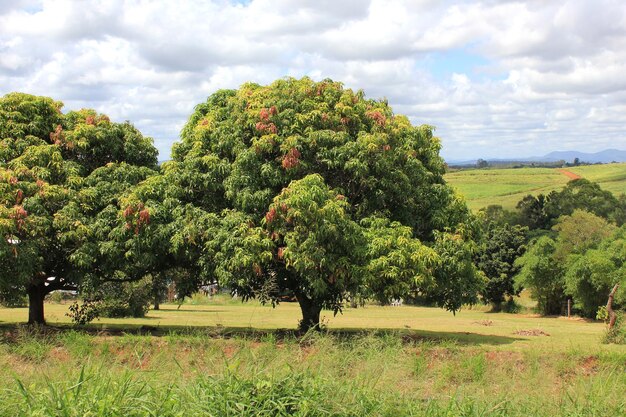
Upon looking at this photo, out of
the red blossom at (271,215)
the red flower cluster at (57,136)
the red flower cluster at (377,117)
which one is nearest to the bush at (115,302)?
the red flower cluster at (57,136)

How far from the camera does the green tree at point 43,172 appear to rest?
61.2 ft

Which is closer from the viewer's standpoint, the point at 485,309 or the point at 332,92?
the point at 332,92

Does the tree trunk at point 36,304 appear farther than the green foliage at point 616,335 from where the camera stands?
Yes

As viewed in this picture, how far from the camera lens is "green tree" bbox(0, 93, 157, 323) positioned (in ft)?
61.2

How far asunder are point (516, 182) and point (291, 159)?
121 meters

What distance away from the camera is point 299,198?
56.2 ft

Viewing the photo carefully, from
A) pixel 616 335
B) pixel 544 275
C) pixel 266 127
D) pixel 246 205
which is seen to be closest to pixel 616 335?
pixel 616 335

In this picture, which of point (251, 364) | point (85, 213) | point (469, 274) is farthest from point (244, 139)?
point (251, 364)

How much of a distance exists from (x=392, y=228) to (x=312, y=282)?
3.14 meters

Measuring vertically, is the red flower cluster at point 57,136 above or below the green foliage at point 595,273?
above

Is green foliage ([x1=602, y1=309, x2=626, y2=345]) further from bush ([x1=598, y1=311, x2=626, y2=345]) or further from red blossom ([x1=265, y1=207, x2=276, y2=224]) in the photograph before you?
red blossom ([x1=265, y1=207, x2=276, y2=224])

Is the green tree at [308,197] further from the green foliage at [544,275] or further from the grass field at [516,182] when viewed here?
the grass field at [516,182]

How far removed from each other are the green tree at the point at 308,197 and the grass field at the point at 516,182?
8762 cm

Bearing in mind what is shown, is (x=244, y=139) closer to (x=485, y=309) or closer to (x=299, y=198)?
(x=299, y=198)
